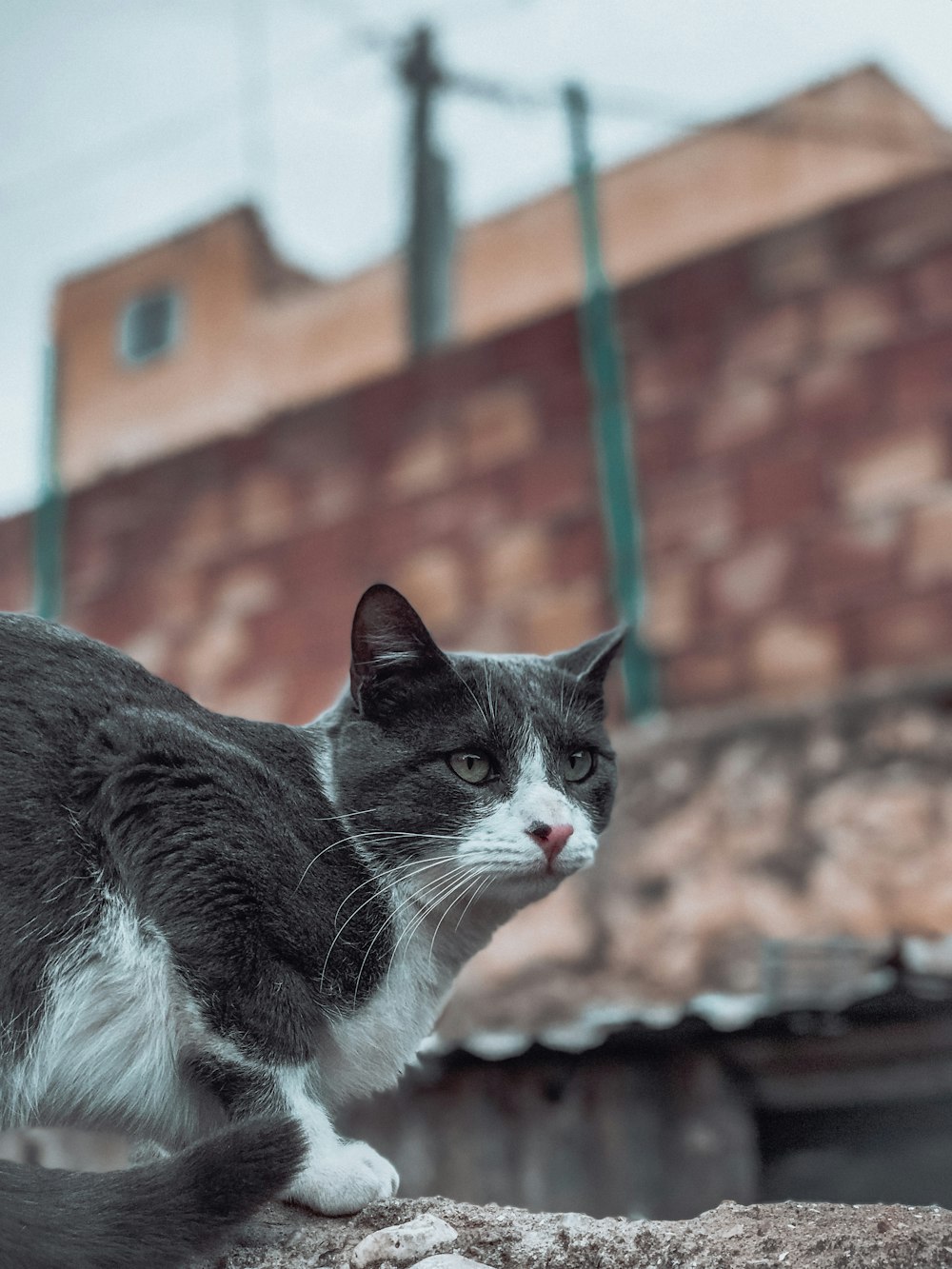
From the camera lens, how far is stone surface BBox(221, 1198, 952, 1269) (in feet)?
3.90

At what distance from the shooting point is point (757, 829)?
3979 millimetres

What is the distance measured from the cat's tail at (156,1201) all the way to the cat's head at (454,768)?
0.31 meters

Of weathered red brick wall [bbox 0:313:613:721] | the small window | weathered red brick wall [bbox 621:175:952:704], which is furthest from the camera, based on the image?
the small window

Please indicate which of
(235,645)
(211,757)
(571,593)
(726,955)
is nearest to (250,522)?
(235,645)

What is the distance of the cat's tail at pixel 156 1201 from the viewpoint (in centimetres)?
112

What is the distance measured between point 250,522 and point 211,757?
379 cm

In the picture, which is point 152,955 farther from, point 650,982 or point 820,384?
point 820,384

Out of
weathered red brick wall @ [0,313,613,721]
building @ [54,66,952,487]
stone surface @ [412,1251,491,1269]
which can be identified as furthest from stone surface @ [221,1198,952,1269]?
building @ [54,66,952,487]

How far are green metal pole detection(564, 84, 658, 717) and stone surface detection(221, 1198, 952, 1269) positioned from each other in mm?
2955

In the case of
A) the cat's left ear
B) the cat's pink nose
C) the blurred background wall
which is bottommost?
the cat's pink nose

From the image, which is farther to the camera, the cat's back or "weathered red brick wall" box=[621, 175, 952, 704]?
"weathered red brick wall" box=[621, 175, 952, 704]

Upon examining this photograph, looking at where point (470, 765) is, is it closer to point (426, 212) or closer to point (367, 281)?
point (426, 212)

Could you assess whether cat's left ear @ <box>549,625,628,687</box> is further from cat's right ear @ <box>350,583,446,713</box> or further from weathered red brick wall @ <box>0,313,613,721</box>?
weathered red brick wall @ <box>0,313,613,721</box>

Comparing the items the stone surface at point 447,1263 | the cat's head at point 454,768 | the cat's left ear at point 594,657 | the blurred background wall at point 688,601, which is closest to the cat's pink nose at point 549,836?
the cat's head at point 454,768
